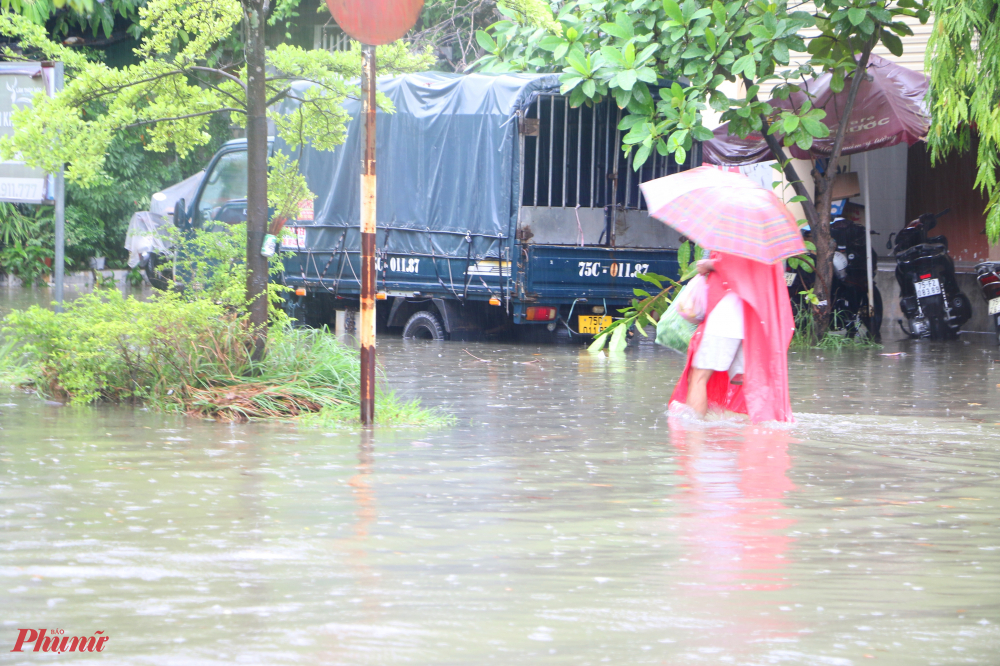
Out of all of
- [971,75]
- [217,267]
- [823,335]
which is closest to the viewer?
[217,267]

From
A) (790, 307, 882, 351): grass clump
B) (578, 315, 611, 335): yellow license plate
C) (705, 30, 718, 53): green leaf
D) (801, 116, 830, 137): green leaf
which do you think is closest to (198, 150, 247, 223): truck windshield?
(578, 315, 611, 335): yellow license plate

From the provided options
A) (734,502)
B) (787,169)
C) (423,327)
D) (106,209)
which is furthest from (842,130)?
(106,209)

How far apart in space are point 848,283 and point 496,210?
5.02 metres

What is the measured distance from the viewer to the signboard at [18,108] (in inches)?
338

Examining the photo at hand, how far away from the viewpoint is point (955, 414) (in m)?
8.30

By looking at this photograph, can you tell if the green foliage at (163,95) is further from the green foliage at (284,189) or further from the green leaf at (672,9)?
the green leaf at (672,9)

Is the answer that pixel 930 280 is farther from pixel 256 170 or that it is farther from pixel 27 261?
pixel 27 261

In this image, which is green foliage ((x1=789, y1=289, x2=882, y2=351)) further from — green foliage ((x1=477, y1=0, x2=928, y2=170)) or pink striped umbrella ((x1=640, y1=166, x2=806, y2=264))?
pink striped umbrella ((x1=640, y1=166, x2=806, y2=264))

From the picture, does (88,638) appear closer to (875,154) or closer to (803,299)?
(803,299)

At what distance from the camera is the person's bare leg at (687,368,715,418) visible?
7.51 m

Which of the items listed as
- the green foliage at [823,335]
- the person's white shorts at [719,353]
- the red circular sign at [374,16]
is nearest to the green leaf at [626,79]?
the green foliage at [823,335]

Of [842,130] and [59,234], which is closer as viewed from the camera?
[59,234]

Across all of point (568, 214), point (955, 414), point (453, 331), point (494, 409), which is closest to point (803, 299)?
point (568, 214)

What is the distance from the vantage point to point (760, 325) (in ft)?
23.9
